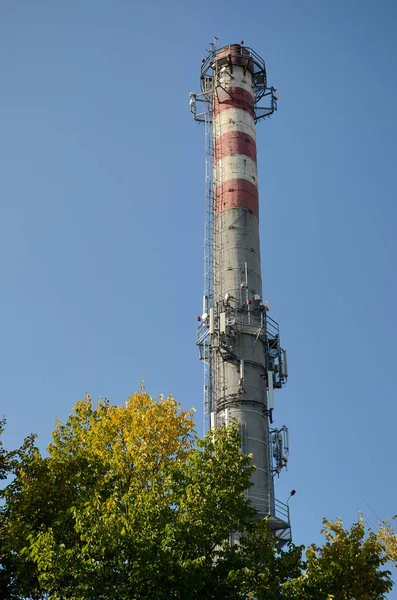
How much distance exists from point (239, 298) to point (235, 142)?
12668 mm

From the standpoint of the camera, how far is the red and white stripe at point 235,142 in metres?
53.5

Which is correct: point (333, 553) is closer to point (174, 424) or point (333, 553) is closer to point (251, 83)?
point (174, 424)

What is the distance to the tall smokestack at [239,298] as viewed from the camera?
150 feet

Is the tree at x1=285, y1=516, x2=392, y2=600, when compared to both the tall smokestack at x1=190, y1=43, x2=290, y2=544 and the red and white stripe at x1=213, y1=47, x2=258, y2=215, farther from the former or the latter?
the red and white stripe at x1=213, y1=47, x2=258, y2=215

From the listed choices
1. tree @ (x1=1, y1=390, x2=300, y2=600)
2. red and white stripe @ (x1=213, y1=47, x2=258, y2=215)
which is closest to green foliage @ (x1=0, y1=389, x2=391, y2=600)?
tree @ (x1=1, y1=390, x2=300, y2=600)

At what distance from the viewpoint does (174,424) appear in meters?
39.5

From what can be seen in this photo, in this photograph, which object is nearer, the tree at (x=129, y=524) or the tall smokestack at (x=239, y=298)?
the tree at (x=129, y=524)

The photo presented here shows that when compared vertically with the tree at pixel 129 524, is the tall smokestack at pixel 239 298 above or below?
above

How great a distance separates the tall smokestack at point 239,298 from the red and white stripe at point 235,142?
7cm

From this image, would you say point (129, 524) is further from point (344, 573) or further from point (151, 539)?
point (344, 573)

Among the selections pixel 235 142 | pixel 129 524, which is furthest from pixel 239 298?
pixel 129 524

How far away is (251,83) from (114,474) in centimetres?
3846

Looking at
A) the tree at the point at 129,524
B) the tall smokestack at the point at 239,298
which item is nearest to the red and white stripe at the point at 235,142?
the tall smokestack at the point at 239,298

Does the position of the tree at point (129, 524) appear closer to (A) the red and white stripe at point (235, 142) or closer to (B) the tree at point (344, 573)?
(B) the tree at point (344, 573)
